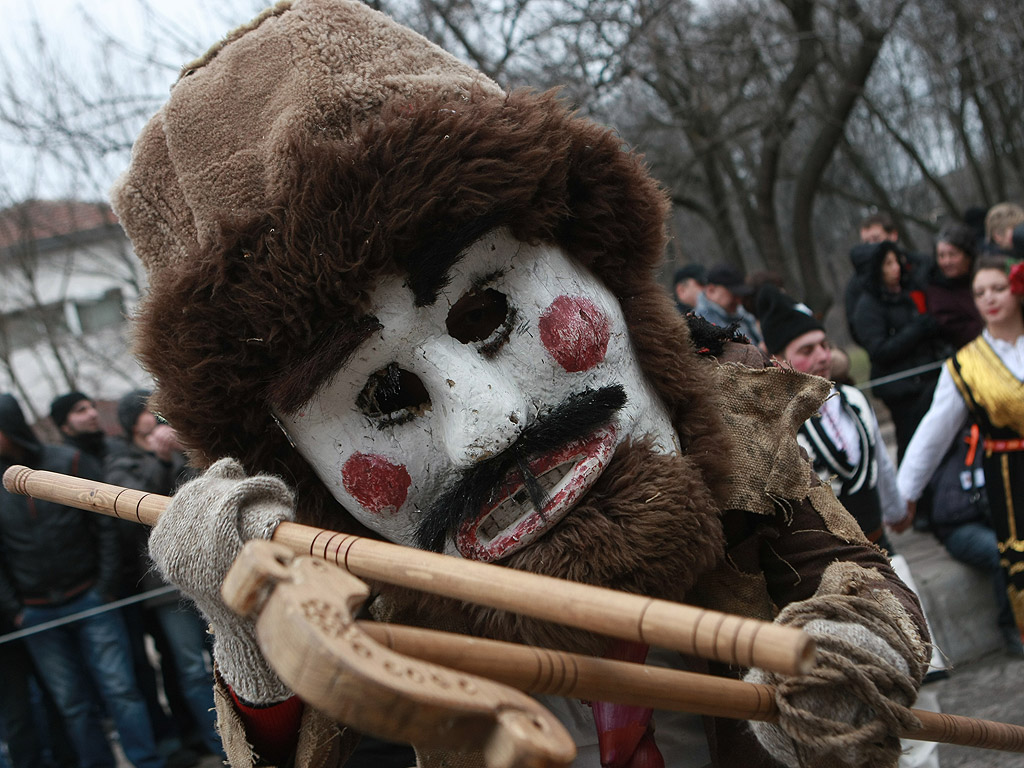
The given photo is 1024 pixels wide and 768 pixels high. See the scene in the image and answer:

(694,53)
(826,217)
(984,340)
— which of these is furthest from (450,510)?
(826,217)

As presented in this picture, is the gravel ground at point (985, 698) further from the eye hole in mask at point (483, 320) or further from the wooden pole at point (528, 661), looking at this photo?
the eye hole in mask at point (483, 320)

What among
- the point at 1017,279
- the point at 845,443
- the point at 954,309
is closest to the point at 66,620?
the point at 845,443

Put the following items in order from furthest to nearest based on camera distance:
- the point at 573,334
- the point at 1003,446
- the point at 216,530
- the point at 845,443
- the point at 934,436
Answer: the point at 934,436 → the point at 1003,446 → the point at 845,443 → the point at 573,334 → the point at 216,530

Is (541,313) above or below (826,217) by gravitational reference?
above

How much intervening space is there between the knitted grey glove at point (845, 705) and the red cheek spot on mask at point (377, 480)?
66 cm

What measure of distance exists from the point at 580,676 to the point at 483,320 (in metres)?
0.68

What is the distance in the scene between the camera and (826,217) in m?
24.5

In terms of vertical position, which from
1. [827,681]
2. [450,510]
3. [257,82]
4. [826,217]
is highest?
[257,82]

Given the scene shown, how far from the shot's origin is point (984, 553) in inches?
181

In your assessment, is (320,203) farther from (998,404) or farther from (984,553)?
(984,553)

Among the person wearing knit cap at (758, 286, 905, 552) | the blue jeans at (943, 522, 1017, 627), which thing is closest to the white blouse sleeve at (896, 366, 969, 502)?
the person wearing knit cap at (758, 286, 905, 552)

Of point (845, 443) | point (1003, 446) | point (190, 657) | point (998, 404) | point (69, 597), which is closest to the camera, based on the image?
point (845, 443)

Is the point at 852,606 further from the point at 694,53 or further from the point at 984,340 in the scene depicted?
the point at 694,53

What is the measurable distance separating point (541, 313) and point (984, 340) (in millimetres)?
2828
